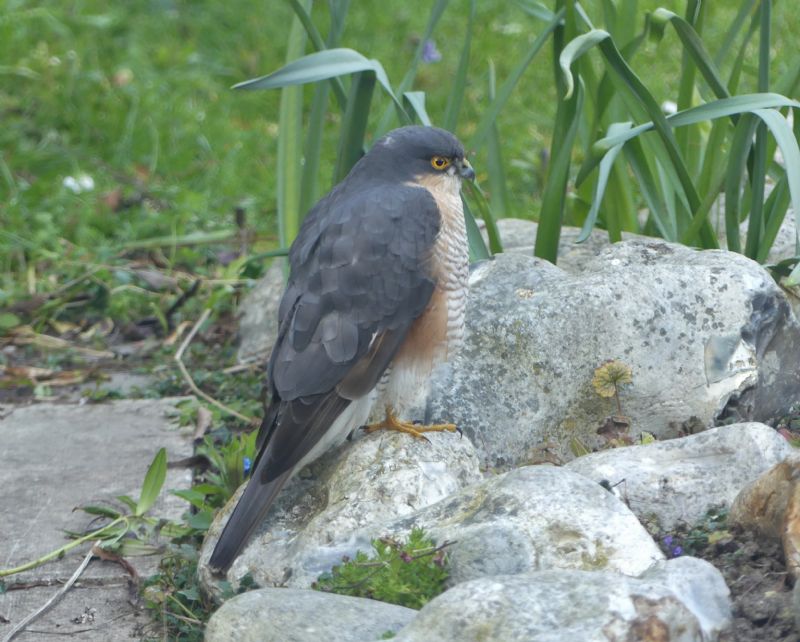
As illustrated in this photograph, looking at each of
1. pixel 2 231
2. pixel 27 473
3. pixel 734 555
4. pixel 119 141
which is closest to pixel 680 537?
pixel 734 555

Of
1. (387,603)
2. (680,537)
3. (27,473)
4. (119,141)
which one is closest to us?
(387,603)

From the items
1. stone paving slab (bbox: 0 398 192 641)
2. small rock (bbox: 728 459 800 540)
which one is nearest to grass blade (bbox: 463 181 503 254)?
stone paving slab (bbox: 0 398 192 641)

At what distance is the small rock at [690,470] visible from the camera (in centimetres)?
326

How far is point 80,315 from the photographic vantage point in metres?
5.86

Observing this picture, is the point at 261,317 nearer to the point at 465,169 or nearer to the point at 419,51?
the point at 419,51

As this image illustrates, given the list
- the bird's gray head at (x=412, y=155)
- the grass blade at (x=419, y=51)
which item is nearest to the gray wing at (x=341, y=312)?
the bird's gray head at (x=412, y=155)

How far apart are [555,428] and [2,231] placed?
3314 mm

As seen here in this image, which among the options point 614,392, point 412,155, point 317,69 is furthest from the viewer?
point 317,69

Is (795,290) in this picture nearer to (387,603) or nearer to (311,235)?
(311,235)

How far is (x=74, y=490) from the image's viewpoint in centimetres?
421

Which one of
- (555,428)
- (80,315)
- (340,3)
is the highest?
(340,3)

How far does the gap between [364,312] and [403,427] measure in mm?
432

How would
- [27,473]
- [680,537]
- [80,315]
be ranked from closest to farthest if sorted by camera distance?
[680,537] → [27,473] → [80,315]

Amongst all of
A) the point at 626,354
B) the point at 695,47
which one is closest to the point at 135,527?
the point at 626,354
